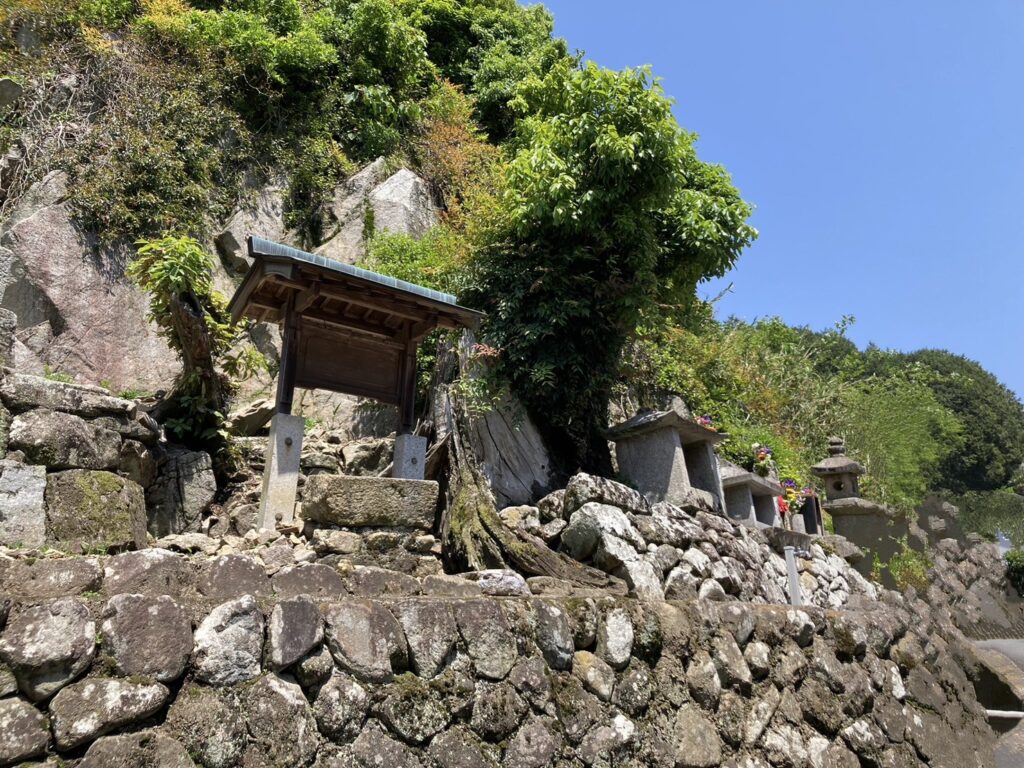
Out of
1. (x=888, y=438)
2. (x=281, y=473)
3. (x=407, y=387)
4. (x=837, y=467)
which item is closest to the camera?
(x=281, y=473)

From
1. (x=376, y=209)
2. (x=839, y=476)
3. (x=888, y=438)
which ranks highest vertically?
(x=376, y=209)

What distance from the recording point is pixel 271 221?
1207 cm

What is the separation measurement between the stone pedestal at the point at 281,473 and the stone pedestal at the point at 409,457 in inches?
38.0

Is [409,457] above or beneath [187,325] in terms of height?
beneath

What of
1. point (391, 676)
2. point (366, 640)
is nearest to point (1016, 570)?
point (391, 676)

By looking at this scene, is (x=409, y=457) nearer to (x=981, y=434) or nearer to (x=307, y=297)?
(x=307, y=297)

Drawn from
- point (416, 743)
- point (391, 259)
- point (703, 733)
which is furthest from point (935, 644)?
point (391, 259)

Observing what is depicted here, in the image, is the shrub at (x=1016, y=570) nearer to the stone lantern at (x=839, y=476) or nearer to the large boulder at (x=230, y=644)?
the stone lantern at (x=839, y=476)

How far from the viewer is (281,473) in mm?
6008

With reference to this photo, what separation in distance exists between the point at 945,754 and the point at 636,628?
10.8ft

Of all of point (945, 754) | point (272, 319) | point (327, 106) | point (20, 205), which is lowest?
point (945, 754)

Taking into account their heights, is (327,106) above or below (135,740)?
above

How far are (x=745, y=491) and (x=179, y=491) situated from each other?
281 inches

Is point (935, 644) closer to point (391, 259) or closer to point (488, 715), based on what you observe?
point (488, 715)
